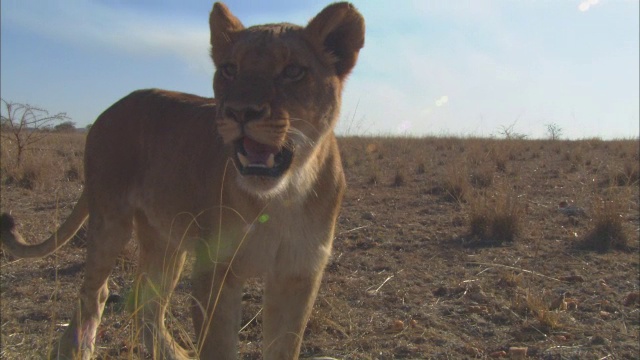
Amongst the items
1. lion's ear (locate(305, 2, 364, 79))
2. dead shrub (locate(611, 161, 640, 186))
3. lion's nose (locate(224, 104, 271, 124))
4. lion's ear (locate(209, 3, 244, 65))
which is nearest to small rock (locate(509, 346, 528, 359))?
lion's ear (locate(305, 2, 364, 79))

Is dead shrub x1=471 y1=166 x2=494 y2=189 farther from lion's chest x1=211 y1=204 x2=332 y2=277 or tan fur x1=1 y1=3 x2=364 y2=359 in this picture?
lion's chest x1=211 y1=204 x2=332 y2=277

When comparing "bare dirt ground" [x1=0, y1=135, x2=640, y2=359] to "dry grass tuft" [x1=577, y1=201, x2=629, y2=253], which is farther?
"dry grass tuft" [x1=577, y1=201, x2=629, y2=253]

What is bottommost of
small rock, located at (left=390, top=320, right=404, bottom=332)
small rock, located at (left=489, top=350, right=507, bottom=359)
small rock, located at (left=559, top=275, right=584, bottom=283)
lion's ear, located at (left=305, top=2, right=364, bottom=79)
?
small rock, located at (left=489, top=350, right=507, bottom=359)

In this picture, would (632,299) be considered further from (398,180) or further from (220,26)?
(398,180)

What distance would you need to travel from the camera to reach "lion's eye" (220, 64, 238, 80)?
3.20 meters

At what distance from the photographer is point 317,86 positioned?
321 cm

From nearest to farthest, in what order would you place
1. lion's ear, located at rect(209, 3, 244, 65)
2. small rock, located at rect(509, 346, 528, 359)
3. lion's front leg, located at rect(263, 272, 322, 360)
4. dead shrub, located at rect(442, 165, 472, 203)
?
lion's front leg, located at rect(263, 272, 322, 360), lion's ear, located at rect(209, 3, 244, 65), small rock, located at rect(509, 346, 528, 359), dead shrub, located at rect(442, 165, 472, 203)

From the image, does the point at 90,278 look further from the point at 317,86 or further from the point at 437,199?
the point at 437,199

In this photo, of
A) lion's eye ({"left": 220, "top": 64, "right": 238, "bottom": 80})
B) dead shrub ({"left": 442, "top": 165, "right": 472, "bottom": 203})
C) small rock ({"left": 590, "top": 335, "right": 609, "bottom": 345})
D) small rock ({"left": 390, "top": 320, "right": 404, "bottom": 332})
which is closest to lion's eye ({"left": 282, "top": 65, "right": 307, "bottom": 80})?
lion's eye ({"left": 220, "top": 64, "right": 238, "bottom": 80})

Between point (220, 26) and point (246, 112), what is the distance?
3.81 feet

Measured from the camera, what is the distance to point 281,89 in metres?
2.97

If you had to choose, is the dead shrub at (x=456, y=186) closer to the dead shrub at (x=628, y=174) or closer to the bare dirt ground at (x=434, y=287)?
the bare dirt ground at (x=434, y=287)

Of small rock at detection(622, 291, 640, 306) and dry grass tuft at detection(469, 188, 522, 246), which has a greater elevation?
dry grass tuft at detection(469, 188, 522, 246)

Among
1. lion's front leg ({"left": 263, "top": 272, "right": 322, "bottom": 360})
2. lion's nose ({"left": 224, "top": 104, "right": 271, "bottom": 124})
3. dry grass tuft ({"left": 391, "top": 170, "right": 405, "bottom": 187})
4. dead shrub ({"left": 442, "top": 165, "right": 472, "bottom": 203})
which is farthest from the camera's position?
dry grass tuft ({"left": 391, "top": 170, "right": 405, "bottom": 187})
